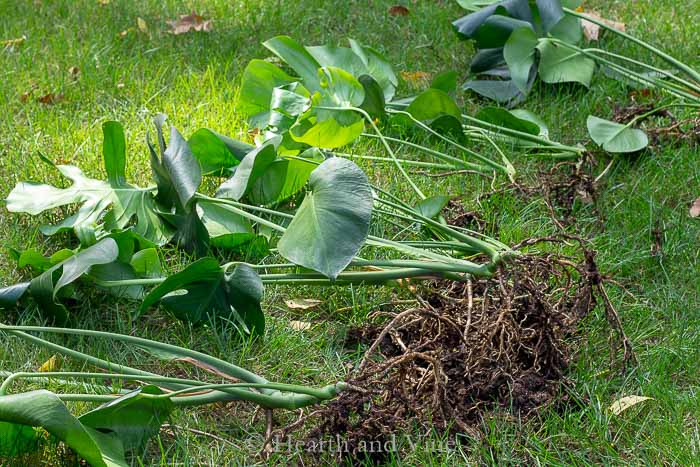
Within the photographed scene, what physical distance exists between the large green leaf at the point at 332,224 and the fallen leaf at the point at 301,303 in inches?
→ 15.0

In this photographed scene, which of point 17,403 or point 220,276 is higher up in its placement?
point 17,403

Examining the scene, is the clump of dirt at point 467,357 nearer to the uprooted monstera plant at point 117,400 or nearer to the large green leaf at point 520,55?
the uprooted monstera plant at point 117,400

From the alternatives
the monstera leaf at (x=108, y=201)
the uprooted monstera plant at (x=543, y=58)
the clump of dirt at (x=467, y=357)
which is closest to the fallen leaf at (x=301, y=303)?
the clump of dirt at (x=467, y=357)

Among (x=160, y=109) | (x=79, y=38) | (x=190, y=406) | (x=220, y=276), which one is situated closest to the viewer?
(x=190, y=406)

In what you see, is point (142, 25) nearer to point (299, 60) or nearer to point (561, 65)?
point (299, 60)

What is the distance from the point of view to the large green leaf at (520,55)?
296cm

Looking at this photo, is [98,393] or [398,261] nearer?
[98,393]

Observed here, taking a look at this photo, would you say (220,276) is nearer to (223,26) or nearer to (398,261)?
(398,261)

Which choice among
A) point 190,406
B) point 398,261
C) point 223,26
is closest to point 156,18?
point 223,26

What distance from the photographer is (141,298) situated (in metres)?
2.11

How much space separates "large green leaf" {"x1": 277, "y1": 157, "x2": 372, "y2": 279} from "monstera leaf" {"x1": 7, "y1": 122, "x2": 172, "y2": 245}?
567 mm

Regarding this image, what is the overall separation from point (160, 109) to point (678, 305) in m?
1.78

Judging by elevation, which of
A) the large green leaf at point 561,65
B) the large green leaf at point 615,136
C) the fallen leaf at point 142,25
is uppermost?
the fallen leaf at point 142,25

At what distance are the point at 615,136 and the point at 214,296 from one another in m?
1.41
